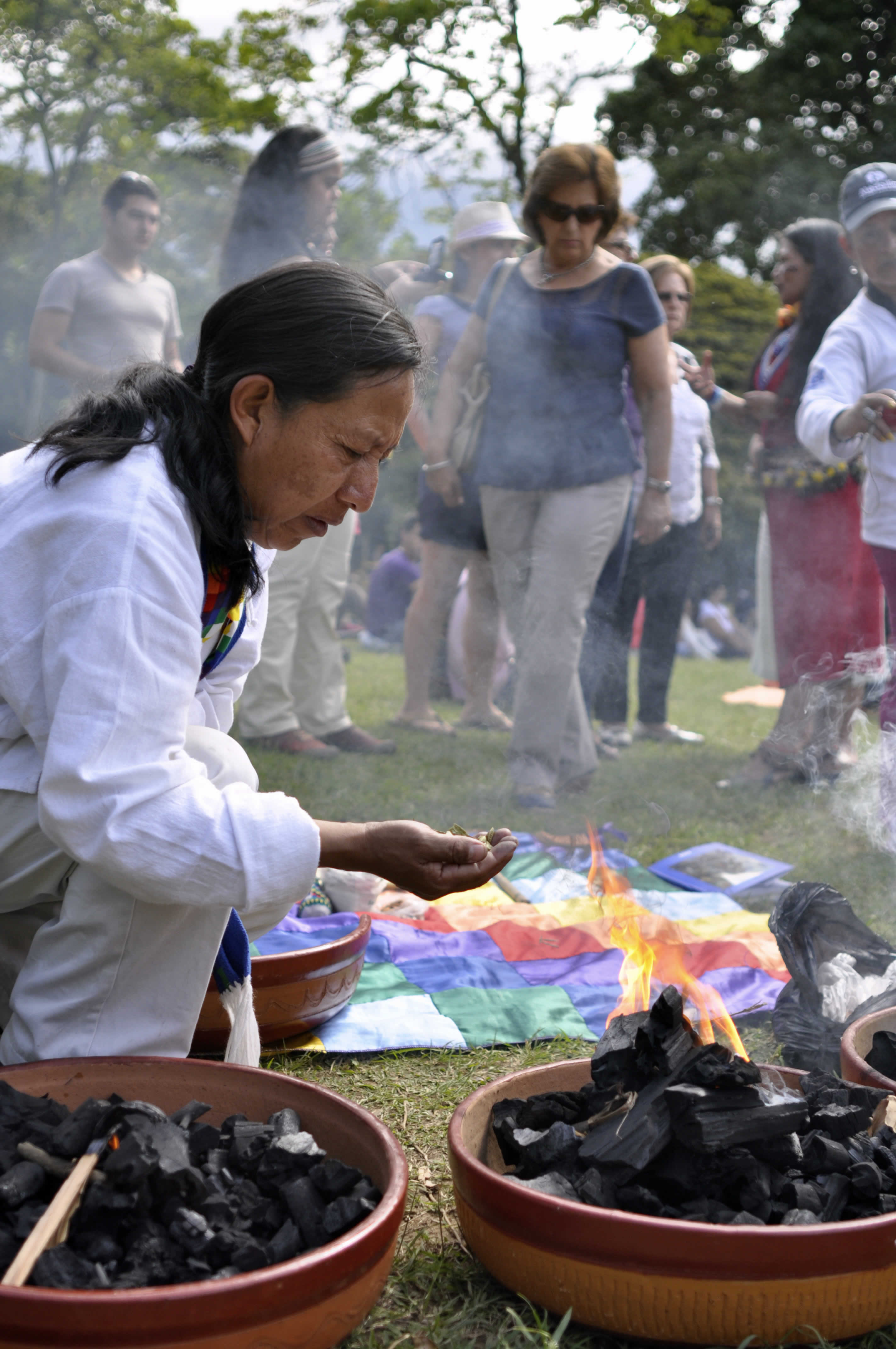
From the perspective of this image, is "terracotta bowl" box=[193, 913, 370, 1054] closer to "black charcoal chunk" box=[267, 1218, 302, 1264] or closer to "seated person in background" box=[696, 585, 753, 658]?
"black charcoal chunk" box=[267, 1218, 302, 1264]

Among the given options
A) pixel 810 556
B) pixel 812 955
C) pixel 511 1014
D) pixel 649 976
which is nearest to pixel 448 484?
pixel 810 556

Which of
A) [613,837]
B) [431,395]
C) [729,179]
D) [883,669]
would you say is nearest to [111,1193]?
[613,837]

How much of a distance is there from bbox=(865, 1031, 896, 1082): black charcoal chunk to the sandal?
4.04 m

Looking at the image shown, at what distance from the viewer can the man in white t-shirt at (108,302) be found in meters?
5.15

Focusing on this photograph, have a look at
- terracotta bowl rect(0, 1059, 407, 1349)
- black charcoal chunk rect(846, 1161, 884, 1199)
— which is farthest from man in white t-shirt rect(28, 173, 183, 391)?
black charcoal chunk rect(846, 1161, 884, 1199)

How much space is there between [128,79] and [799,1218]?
12631 millimetres

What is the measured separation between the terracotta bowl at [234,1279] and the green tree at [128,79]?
9816mm

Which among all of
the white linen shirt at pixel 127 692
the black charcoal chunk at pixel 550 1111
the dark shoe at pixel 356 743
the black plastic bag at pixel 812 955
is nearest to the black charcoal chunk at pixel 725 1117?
the black charcoal chunk at pixel 550 1111

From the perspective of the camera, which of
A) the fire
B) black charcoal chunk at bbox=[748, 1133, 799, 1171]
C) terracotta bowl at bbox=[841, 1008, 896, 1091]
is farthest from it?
the fire

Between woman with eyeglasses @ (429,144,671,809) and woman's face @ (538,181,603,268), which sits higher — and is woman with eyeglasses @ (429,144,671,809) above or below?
below

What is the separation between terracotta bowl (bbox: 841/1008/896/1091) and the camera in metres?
1.85

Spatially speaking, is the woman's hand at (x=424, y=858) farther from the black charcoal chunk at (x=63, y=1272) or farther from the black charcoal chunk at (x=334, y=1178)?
the black charcoal chunk at (x=63, y=1272)

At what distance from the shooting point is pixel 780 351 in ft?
17.8

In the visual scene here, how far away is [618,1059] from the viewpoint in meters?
1.73
